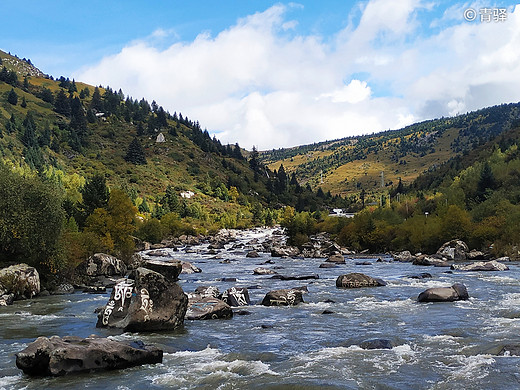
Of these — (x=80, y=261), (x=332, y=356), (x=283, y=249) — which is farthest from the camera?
(x=283, y=249)

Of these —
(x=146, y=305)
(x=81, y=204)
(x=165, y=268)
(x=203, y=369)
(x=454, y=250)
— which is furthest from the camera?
(x=81, y=204)

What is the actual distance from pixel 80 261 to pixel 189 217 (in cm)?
10902

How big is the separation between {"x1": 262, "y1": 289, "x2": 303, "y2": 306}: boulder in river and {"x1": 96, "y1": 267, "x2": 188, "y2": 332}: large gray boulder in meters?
8.35

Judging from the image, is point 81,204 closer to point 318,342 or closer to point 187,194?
point 318,342

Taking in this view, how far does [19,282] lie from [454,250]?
172 ft

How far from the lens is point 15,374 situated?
15.2 meters

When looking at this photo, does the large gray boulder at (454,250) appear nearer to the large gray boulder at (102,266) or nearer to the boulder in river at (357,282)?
the boulder in river at (357,282)

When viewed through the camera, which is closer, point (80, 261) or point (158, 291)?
point (158, 291)

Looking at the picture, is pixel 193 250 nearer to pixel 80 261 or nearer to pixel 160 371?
pixel 80 261

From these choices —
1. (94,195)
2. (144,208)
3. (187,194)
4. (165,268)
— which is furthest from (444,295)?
(187,194)

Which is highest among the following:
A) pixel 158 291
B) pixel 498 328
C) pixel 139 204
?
pixel 139 204

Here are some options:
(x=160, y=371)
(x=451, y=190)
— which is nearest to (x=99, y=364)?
(x=160, y=371)

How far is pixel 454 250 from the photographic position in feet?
204

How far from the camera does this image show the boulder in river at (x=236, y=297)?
30.4 meters
